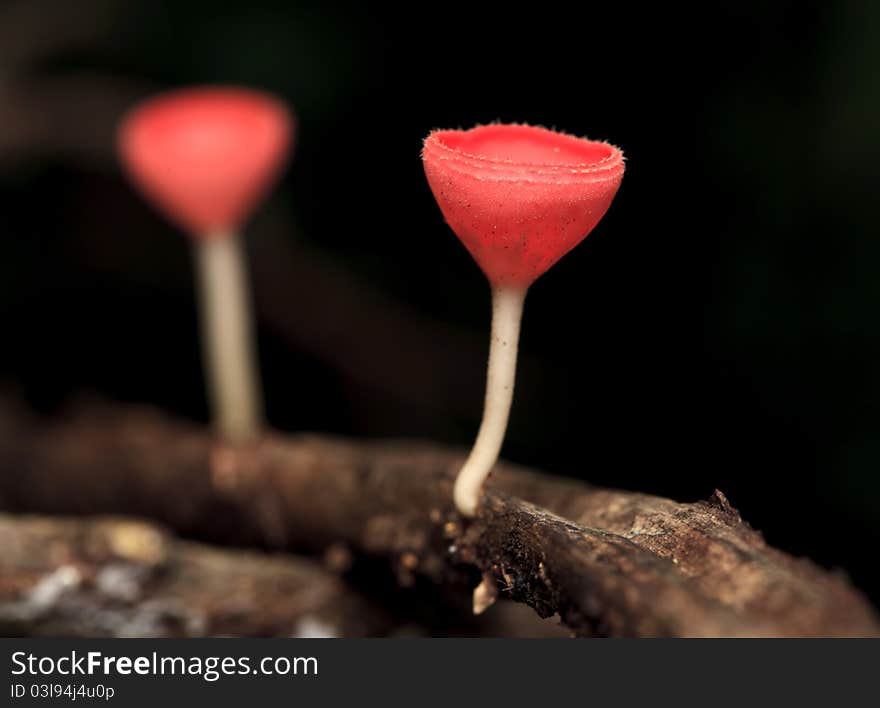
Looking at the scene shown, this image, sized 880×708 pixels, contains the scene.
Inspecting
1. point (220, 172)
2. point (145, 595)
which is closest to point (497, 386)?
point (145, 595)

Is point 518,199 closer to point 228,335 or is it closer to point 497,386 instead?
point 497,386

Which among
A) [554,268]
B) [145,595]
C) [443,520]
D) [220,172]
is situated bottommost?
[145,595]

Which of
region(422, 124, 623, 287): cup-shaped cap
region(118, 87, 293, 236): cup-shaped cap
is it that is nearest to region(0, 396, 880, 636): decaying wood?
region(422, 124, 623, 287): cup-shaped cap

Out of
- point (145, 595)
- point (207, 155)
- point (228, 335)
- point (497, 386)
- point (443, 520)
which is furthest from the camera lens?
point (228, 335)

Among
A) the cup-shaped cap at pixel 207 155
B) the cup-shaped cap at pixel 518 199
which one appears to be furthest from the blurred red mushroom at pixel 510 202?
the cup-shaped cap at pixel 207 155

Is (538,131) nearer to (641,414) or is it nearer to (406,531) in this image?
(406,531)

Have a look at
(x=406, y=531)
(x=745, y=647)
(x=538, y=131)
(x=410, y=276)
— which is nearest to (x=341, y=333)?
(x=410, y=276)
